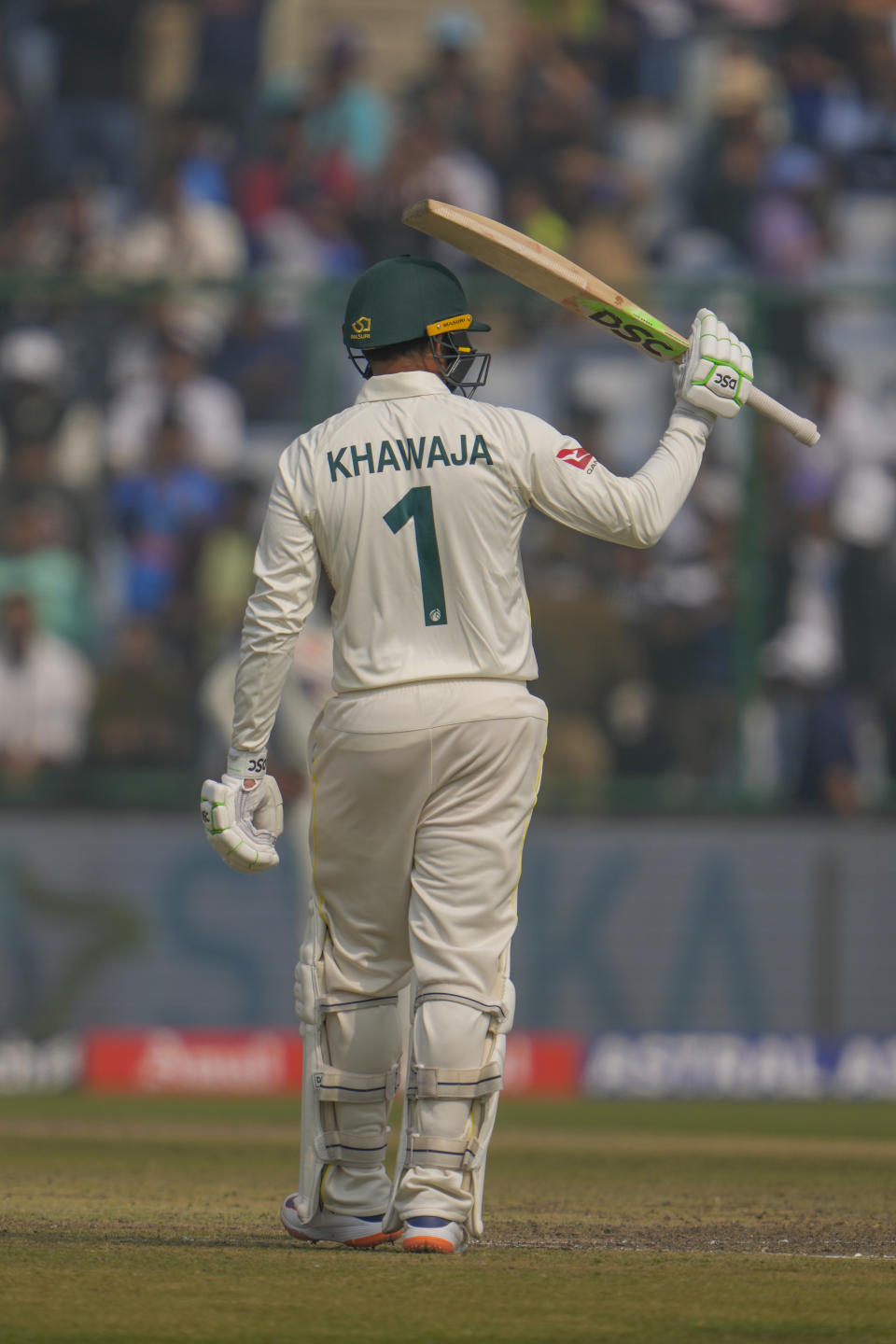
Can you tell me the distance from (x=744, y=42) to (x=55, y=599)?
5955 mm

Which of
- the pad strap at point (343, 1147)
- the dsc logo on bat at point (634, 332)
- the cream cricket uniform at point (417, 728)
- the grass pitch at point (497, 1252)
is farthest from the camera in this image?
the dsc logo on bat at point (634, 332)

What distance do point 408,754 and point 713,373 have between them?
1.05m

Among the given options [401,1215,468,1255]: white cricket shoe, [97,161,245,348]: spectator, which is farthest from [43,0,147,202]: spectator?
[401,1215,468,1255]: white cricket shoe

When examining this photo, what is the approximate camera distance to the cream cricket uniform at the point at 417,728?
4125mm

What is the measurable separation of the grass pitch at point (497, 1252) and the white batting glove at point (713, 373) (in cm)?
174

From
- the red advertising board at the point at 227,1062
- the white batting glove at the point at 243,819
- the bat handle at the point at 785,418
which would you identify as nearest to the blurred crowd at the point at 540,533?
the red advertising board at the point at 227,1062

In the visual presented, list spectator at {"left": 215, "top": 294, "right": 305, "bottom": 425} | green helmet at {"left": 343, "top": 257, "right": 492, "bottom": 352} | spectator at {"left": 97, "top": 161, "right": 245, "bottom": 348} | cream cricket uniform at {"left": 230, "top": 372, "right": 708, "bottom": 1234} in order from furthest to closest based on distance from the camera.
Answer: spectator at {"left": 97, "top": 161, "right": 245, "bottom": 348}
spectator at {"left": 215, "top": 294, "right": 305, "bottom": 425}
green helmet at {"left": 343, "top": 257, "right": 492, "bottom": 352}
cream cricket uniform at {"left": 230, "top": 372, "right": 708, "bottom": 1234}

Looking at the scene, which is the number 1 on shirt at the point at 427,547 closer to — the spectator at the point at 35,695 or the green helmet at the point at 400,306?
the green helmet at the point at 400,306

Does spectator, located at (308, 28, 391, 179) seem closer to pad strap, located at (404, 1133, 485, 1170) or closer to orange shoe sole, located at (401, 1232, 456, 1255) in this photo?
pad strap, located at (404, 1133, 485, 1170)

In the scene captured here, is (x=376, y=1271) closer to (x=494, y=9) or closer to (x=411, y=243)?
(x=411, y=243)

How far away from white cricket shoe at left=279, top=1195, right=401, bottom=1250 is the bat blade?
1.99 meters

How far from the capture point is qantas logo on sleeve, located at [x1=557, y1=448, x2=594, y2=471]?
13.9 feet

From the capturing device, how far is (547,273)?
15.5 feet

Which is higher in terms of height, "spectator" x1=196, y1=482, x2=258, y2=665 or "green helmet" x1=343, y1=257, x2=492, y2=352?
"green helmet" x1=343, y1=257, x2=492, y2=352
